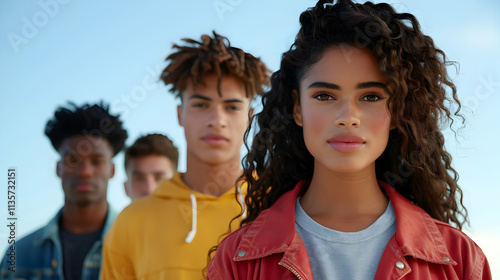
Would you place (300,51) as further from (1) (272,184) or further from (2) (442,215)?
(2) (442,215)

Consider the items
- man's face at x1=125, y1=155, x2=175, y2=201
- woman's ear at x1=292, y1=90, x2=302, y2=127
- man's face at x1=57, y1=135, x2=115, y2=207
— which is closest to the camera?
woman's ear at x1=292, y1=90, x2=302, y2=127

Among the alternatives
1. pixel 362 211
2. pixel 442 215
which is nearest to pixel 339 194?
pixel 362 211

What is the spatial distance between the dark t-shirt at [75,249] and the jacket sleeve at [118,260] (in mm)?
673

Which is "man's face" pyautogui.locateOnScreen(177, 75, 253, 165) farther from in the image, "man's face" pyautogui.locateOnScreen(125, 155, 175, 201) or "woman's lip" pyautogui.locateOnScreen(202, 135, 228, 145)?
"man's face" pyautogui.locateOnScreen(125, 155, 175, 201)

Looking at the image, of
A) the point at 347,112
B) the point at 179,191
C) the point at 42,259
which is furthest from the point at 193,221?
the point at 42,259

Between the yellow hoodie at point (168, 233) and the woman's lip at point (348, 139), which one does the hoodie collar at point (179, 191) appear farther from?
the woman's lip at point (348, 139)

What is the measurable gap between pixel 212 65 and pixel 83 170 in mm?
1282

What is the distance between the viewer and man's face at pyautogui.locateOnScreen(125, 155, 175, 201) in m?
4.43

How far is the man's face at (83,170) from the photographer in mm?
3785

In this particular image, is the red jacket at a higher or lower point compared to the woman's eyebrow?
lower

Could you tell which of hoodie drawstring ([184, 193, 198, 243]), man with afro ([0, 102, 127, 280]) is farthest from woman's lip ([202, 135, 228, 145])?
man with afro ([0, 102, 127, 280])

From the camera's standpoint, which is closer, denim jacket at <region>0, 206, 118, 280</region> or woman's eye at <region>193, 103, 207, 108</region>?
woman's eye at <region>193, 103, 207, 108</region>

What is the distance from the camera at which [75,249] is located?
3619 millimetres

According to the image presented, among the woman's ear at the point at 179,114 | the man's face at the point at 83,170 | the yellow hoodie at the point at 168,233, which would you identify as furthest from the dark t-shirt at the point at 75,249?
the woman's ear at the point at 179,114
